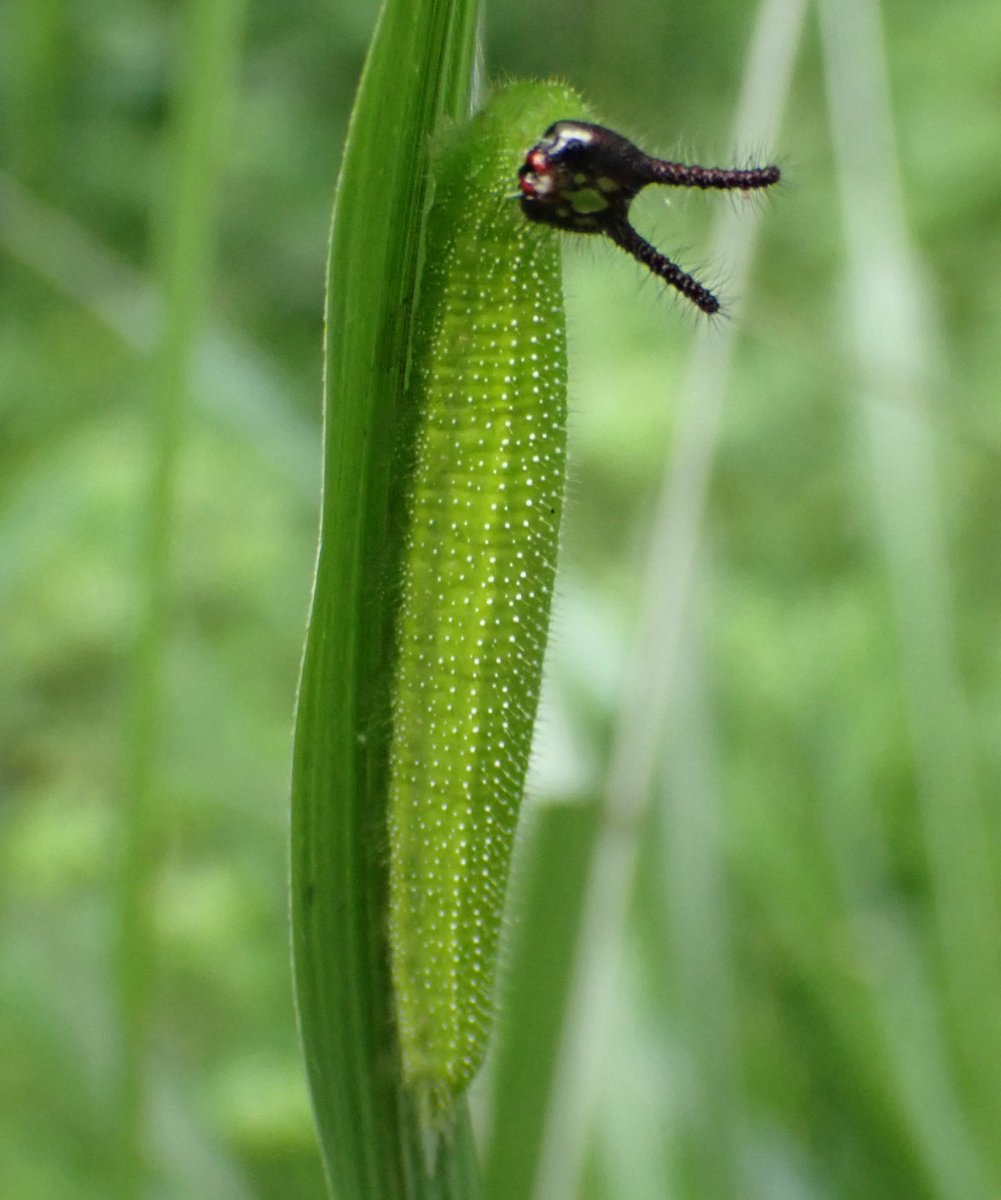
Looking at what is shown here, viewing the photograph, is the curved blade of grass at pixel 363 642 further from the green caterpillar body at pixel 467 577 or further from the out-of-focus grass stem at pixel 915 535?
the out-of-focus grass stem at pixel 915 535

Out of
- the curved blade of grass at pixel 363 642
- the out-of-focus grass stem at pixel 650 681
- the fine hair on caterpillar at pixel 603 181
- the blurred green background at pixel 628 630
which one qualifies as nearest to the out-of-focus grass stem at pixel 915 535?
the blurred green background at pixel 628 630

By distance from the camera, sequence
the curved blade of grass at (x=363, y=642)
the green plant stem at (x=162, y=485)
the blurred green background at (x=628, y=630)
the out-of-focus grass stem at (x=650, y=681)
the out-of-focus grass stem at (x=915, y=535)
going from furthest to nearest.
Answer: the out-of-focus grass stem at (x=915, y=535)
the blurred green background at (x=628, y=630)
the out-of-focus grass stem at (x=650, y=681)
the green plant stem at (x=162, y=485)
the curved blade of grass at (x=363, y=642)

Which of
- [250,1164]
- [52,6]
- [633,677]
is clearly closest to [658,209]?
[633,677]

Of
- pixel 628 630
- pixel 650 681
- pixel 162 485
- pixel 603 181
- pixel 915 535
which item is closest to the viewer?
pixel 603 181

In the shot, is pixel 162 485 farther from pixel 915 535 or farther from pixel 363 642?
pixel 915 535

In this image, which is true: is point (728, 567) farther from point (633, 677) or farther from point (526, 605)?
point (526, 605)

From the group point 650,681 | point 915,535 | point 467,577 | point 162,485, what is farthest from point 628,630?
point 467,577
